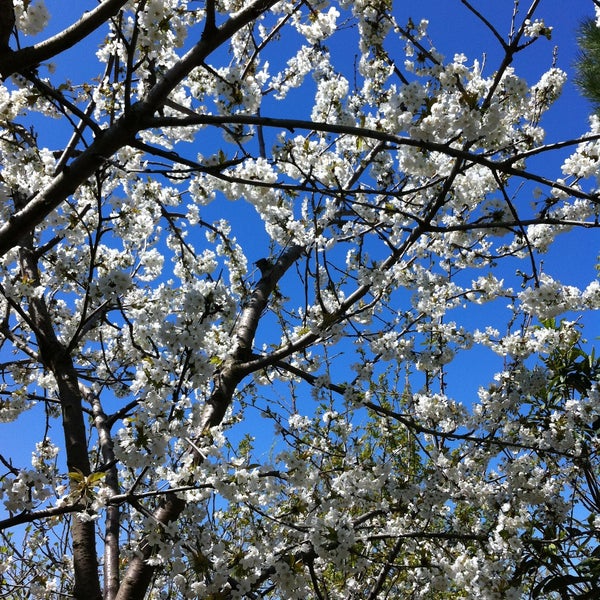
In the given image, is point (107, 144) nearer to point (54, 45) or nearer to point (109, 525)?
point (54, 45)

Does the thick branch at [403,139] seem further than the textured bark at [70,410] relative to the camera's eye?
No

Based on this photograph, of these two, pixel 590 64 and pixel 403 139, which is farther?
pixel 590 64

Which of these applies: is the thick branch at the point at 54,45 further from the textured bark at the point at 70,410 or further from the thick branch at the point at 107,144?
the textured bark at the point at 70,410

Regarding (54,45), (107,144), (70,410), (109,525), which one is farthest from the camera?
(70,410)

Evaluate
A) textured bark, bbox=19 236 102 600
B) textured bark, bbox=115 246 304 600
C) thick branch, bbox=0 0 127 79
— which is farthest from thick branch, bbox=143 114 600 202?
textured bark, bbox=19 236 102 600

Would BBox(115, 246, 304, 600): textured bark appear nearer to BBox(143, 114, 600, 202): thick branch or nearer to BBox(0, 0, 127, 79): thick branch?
BBox(143, 114, 600, 202): thick branch

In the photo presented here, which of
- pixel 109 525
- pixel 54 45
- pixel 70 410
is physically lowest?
pixel 109 525

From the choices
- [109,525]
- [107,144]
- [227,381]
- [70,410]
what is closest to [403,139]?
[107,144]

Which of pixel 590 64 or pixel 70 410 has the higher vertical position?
pixel 590 64

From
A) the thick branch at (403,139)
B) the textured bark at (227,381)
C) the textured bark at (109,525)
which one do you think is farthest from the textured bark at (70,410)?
the thick branch at (403,139)

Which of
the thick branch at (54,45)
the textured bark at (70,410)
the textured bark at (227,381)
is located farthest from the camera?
the textured bark at (70,410)

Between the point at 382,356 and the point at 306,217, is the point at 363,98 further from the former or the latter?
the point at 382,356

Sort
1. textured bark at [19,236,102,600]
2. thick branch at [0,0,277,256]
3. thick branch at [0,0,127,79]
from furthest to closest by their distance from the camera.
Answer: textured bark at [19,236,102,600], thick branch at [0,0,277,256], thick branch at [0,0,127,79]

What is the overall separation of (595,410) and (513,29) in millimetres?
3071
